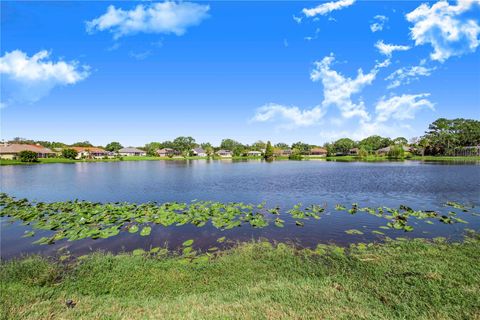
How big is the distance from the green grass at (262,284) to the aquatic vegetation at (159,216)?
3.11 metres

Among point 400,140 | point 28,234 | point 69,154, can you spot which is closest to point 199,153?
point 69,154

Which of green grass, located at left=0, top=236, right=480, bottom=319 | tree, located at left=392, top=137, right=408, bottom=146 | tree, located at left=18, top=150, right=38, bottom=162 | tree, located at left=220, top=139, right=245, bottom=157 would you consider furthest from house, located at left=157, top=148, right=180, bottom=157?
green grass, located at left=0, top=236, right=480, bottom=319

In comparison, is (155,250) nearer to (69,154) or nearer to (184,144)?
(69,154)

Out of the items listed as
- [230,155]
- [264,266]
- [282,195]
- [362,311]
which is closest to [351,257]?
[264,266]

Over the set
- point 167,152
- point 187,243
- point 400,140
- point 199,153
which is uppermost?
point 400,140

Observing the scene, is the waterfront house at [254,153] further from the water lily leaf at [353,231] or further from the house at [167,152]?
the water lily leaf at [353,231]

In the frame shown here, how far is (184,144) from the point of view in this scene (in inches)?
6048

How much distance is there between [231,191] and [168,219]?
11.8m

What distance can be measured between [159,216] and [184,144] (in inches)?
5555

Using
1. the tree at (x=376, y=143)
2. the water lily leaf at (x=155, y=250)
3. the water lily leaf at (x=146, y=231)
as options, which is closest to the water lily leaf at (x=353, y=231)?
the water lily leaf at (x=155, y=250)

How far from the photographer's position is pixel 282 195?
79.7 ft

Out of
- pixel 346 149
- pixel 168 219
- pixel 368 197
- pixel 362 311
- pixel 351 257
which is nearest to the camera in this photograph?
pixel 362 311

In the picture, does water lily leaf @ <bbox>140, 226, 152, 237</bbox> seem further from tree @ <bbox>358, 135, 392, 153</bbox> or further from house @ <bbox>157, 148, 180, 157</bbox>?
tree @ <bbox>358, 135, 392, 153</bbox>

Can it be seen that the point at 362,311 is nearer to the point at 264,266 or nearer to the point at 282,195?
the point at 264,266
